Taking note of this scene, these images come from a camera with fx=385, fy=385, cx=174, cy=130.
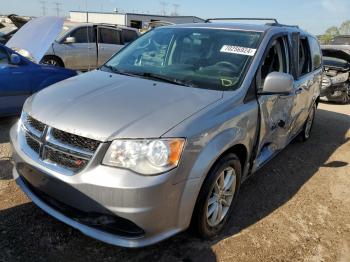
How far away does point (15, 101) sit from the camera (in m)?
5.79

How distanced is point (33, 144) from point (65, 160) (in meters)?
0.43

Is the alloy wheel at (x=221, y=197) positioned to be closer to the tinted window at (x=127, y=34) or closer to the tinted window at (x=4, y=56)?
the tinted window at (x=4, y=56)

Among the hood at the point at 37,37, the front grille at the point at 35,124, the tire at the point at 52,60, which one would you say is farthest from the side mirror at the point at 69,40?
the front grille at the point at 35,124

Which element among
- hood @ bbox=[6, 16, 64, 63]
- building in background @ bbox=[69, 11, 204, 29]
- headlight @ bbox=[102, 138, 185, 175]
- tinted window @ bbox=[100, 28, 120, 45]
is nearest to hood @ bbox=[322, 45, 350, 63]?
tinted window @ bbox=[100, 28, 120, 45]

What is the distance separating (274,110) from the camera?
3.92 metres

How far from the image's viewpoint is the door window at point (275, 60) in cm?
371

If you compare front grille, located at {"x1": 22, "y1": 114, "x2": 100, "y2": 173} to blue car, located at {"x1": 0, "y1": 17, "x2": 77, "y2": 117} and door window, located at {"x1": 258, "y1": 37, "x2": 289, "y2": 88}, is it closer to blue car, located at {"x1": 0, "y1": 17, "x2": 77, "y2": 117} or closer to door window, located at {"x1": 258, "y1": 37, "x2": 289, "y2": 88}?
door window, located at {"x1": 258, "y1": 37, "x2": 289, "y2": 88}

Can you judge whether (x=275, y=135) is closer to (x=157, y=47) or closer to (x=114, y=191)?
(x=157, y=47)

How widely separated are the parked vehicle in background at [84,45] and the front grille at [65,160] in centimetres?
810

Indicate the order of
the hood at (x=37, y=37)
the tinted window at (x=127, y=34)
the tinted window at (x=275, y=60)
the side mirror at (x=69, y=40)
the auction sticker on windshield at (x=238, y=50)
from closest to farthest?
the auction sticker on windshield at (x=238, y=50) < the tinted window at (x=275, y=60) < the hood at (x=37, y=37) < the side mirror at (x=69, y=40) < the tinted window at (x=127, y=34)

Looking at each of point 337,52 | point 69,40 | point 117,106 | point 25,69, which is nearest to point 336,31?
point 337,52

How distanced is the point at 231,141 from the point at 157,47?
1.60 m

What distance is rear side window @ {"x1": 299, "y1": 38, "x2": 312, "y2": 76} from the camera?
16.1ft

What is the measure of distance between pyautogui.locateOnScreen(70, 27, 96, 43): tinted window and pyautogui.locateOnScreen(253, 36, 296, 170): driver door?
7.99 m
